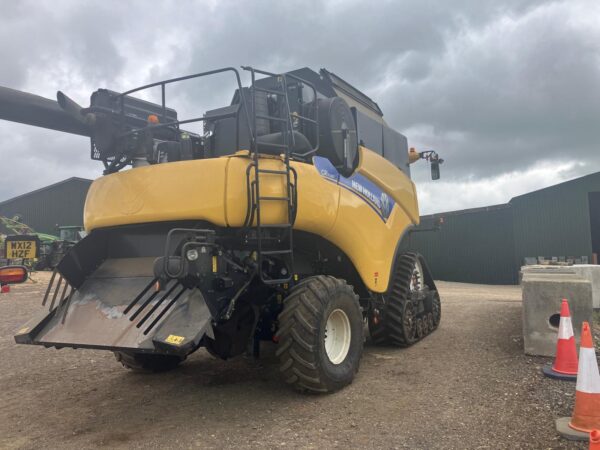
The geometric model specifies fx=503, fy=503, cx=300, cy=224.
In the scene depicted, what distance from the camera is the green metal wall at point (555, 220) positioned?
72.5 feet

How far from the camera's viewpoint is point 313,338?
4.56 meters

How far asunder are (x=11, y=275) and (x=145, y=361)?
133 inches

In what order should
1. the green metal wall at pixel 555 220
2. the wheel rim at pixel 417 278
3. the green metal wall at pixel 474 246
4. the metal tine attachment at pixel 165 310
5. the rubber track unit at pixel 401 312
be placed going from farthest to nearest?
1. the green metal wall at pixel 474 246
2. the green metal wall at pixel 555 220
3. the wheel rim at pixel 417 278
4. the rubber track unit at pixel 401 312
5. the metal tine attachment at pixel 165 310

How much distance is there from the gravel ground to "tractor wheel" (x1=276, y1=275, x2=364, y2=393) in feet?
0.68

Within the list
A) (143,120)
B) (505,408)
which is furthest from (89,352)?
(505,408)

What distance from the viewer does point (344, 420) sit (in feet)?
13.7

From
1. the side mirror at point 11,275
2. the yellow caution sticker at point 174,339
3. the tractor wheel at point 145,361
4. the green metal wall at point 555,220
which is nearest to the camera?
the side mirror at point 11,275

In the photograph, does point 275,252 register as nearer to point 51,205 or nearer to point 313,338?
point 313,338

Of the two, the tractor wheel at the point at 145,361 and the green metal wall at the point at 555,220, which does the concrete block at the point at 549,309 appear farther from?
the green metal wall at the point at 555,220

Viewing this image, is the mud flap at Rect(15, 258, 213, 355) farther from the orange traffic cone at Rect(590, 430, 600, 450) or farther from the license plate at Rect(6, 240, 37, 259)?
the orange traffic cone at Rect(590, 430, 600, 450)

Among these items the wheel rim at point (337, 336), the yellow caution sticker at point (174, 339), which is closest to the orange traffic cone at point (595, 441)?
the wheel rim at point (337, 336)

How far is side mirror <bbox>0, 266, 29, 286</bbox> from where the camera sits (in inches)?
107

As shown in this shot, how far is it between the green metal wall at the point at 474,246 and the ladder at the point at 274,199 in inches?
756

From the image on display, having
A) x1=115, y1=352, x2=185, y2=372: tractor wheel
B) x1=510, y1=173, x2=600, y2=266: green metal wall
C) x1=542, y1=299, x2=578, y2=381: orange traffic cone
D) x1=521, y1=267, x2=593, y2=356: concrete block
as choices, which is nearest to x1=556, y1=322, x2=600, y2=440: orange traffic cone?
x1=542, y1=299, x2=578, y2=381: orange traffic cone
